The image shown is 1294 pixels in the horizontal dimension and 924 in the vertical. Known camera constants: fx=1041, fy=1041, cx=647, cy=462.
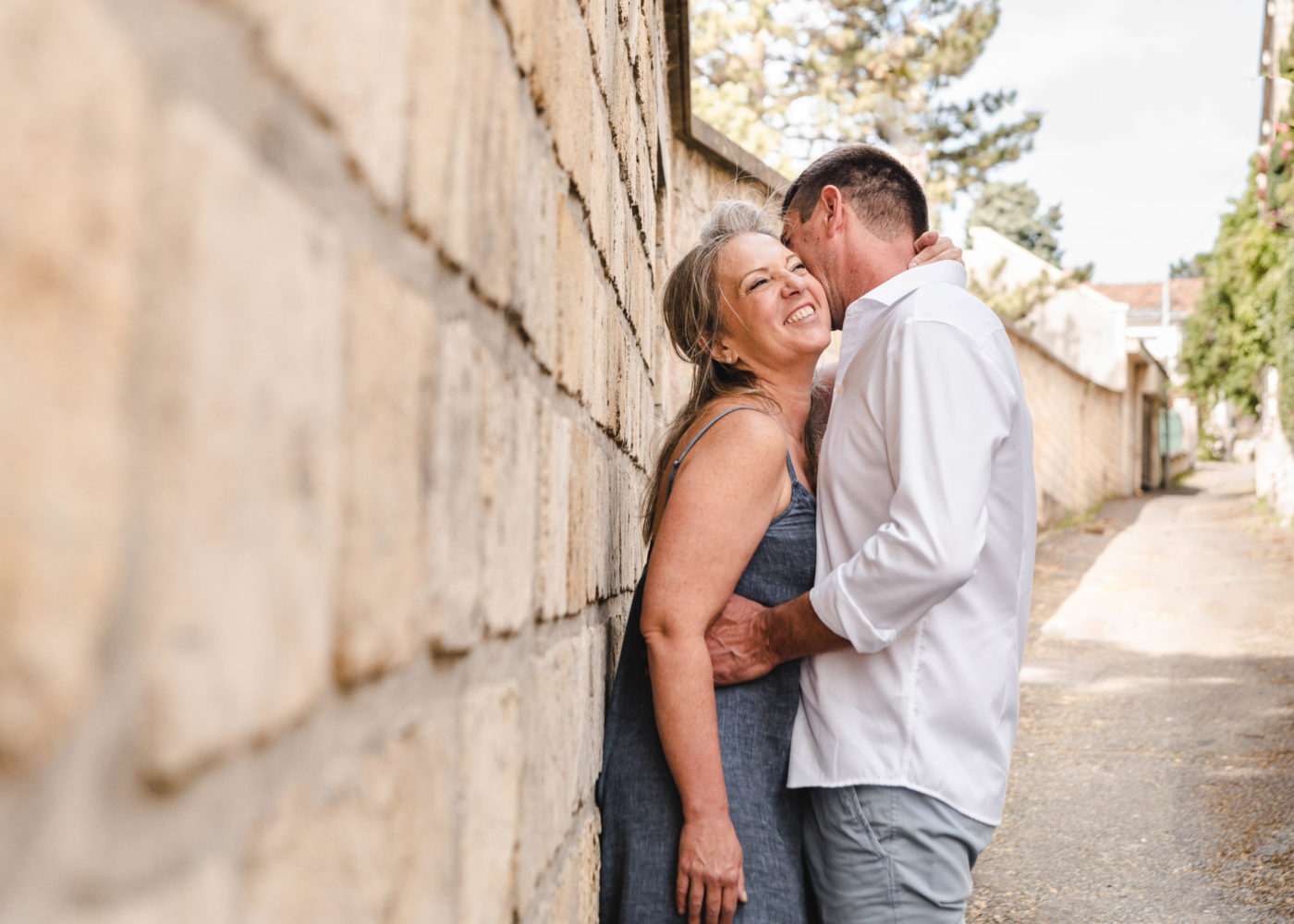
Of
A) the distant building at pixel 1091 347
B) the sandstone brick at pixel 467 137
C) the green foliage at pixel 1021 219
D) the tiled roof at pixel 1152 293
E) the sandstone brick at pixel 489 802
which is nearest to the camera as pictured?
the sandstone brick at pixel 467 137

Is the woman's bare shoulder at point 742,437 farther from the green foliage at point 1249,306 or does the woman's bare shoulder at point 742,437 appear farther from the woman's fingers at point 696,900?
the green foliage at point 1249,306

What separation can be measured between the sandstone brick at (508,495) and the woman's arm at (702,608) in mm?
727

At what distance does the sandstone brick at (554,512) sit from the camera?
1.14 meters

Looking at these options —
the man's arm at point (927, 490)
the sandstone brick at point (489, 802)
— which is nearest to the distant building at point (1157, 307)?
the man's arm at point (927, 490)

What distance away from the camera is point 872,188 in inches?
97.3

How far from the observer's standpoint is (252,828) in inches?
18.0

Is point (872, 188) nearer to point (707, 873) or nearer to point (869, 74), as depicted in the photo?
point (707, 873)

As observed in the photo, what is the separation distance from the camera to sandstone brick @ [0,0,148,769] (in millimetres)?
327

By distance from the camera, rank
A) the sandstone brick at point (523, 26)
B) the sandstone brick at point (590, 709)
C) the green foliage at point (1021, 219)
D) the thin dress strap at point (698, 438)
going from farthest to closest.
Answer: the green foliage at point (1021, 219) → the thin dress strap at point (698, 438) → the sandstone brick at point (590, 709) → the sandstone brick at point (523, 26)

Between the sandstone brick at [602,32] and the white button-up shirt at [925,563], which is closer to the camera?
the sandstone brick at [602,32]

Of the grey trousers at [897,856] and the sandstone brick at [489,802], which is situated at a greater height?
the sandstone brick at [489,802]

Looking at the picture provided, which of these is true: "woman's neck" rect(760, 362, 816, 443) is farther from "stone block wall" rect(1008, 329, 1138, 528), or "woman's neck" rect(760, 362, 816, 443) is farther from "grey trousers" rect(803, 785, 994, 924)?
"stone block wall" rect(1008, 329, 1138, 528)

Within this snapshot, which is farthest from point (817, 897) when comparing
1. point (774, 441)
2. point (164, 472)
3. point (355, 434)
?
point (164, 472)

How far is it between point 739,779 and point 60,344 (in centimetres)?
167
